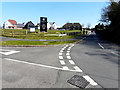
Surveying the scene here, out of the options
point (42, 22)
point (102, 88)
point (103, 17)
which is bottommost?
point (102, 88)

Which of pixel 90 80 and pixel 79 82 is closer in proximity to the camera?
pixel 79 82

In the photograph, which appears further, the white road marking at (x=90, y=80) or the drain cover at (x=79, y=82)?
the white road marking at (x=90, y=80)

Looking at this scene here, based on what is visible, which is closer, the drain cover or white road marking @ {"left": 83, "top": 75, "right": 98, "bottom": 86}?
the drain cover

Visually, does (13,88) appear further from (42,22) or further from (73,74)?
(42,22)

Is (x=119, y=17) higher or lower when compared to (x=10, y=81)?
higher

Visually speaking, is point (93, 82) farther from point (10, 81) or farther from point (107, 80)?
point (10, 81)

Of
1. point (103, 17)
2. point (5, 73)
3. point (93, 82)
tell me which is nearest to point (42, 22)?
point (5, 73)

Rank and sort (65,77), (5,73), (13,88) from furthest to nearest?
(5,73) → (65,77) → (13,88)

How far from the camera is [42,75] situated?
3.73 metres

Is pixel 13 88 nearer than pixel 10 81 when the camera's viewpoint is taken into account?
Yes

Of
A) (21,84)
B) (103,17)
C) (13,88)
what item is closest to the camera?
(13,88)

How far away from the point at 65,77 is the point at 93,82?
3.41ft

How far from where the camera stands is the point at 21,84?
3045mm

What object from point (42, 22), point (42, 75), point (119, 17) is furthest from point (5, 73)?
point (119, 17)
